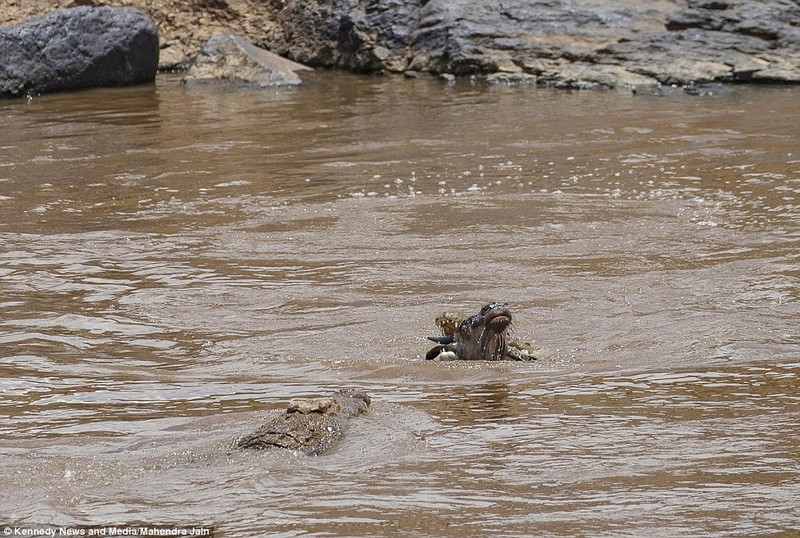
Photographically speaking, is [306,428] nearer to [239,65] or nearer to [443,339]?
[443,339]

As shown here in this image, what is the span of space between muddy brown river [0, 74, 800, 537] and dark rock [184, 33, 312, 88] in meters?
2.98

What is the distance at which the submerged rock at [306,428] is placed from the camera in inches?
151

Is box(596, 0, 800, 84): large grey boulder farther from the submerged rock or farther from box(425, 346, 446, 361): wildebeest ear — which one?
the submerged rock

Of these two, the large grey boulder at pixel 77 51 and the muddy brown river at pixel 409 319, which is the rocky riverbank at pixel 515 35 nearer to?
the large grey boulder at pixel 77 51

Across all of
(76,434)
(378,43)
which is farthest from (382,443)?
(378,43)

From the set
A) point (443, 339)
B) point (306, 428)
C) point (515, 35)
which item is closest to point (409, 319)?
point (443, 339)

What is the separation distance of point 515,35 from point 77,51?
203 inches

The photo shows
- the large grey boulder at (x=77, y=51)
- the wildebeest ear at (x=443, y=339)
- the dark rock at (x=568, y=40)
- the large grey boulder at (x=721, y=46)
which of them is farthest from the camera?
the large grey boulder at (x=77, y=51)

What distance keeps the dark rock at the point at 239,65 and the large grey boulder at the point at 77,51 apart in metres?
0.60

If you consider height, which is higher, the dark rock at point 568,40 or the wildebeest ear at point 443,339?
the dark rock at point 568,40

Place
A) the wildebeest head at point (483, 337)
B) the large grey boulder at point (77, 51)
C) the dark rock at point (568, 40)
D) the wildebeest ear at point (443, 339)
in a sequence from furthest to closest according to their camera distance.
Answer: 1. the large grey boulder at point (77, 51)
2. the dark rock at point (568, 40)
3. the wildebeest ear at point (443, 339)
4. the wildebeest head at point (483, 337)

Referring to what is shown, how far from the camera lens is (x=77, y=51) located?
1484 cm

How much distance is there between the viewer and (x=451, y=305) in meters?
6.07

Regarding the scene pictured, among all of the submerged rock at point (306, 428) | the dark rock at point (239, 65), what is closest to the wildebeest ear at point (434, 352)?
the submerged rock at point (306, 428)
